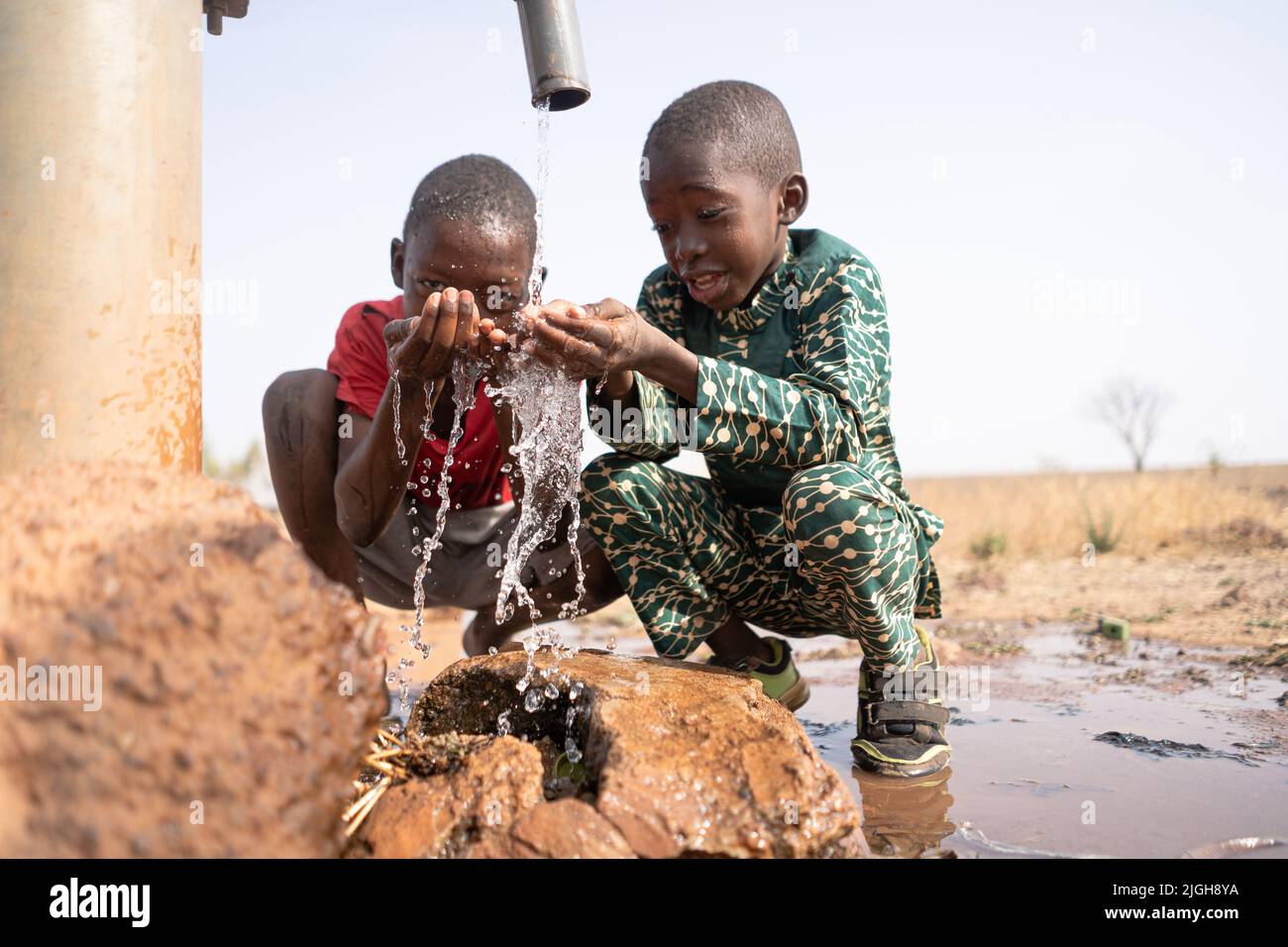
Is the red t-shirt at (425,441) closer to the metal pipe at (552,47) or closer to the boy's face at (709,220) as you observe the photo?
the boy's face at (709,220)

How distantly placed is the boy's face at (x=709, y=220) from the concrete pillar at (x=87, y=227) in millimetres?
1302

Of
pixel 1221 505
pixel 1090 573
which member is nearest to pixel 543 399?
pixel 1090 573

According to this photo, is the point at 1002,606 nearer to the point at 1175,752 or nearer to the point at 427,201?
the point at 1175,752

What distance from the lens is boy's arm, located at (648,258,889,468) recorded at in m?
2.45

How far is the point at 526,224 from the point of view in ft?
10.2

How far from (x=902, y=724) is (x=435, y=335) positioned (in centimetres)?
150

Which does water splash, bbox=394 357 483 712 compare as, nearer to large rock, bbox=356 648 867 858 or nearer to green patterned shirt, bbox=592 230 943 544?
green patterned shirt, bbox=592 230 943 544

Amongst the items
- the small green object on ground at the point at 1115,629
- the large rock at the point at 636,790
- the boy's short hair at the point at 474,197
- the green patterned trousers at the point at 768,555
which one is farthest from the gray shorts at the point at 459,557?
the small green object on ground at the point at 1115,629

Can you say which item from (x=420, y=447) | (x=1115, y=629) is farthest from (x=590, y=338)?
(x=1115, y=629)

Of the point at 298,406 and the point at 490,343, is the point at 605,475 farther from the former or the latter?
the point at 298,406

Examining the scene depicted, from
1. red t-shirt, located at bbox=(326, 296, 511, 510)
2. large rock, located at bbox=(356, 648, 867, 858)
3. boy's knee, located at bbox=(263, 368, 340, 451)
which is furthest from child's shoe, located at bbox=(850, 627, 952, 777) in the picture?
boy's knee, located at bbox=(263, 368, 340, 451)

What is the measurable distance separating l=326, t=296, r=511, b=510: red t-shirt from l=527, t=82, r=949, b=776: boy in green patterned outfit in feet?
2.27

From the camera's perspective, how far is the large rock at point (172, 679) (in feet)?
3.56

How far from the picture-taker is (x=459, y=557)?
3.43 metres
